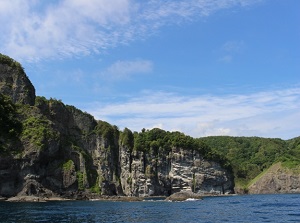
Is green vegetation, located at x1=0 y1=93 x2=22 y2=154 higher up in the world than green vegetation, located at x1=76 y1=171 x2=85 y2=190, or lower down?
higher up

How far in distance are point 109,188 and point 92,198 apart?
92.6ft

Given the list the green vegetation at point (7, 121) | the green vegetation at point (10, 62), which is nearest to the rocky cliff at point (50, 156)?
the green vegetation at point (10, 62)

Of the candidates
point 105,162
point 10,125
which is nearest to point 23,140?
point 105,162

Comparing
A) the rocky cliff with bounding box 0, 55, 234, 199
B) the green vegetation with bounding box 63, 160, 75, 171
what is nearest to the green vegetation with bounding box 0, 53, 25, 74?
the rocky cliff with bounding box 0, 55, 234, 199

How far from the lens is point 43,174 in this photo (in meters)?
157

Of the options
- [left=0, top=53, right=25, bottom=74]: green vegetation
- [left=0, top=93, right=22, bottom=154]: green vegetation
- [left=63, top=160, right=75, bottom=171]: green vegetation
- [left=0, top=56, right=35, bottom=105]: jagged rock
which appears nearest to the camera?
[left=0, top=93, right=22, bottom=154]: green vegetation

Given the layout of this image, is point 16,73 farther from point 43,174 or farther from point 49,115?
point 43,174

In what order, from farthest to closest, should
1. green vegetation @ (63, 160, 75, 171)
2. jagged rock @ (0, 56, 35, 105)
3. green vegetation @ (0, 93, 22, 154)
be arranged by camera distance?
jagged rock @ (0, 56, 35, 105) → green vegetation @ (63, 160, 75, 171) → green vegetation @ (0, 93, 22, 154)

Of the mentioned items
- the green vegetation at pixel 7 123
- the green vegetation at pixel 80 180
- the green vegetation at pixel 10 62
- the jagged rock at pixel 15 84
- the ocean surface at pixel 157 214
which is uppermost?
the green vegetation at pixel 10 62

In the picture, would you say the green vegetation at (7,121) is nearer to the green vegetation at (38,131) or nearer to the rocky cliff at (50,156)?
the rocky cliff at (50,156)

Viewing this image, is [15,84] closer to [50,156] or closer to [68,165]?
[50,156]

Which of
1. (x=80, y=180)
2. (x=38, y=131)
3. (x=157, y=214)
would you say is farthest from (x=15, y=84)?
(x=157, y=214)

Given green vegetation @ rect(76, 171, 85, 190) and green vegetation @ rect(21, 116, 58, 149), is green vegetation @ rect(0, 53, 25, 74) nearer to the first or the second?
green vegetation @ rect(21, 116, 58, 149)

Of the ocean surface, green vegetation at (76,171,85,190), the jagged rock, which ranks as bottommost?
the ocean surface
